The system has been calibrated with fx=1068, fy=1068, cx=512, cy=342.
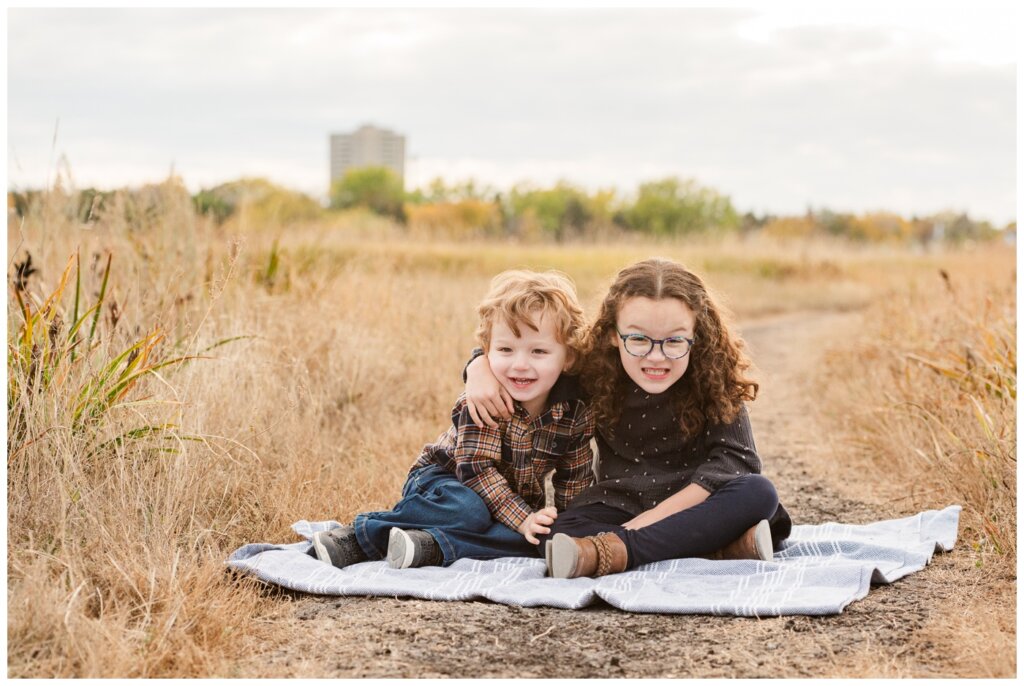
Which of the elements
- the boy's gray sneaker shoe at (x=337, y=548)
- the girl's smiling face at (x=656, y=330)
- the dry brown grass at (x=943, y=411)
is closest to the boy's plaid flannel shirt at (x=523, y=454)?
the girl's smiling face at (x=656, y=330)

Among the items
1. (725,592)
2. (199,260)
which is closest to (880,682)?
(725,592)

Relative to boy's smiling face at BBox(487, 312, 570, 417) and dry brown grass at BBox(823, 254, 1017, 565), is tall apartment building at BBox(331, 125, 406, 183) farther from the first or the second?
boy's smiling face at BBox(487, 312, 570, 417)

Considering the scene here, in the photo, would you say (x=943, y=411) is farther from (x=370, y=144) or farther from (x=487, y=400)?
(x=370, y=144)

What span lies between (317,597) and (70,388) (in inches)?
44.3

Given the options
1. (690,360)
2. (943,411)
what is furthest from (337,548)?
(943,411)

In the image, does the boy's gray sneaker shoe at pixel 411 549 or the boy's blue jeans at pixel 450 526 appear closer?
the boy's gray sneaker shoe at pixel 411 549

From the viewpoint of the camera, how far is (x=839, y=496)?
450 cm

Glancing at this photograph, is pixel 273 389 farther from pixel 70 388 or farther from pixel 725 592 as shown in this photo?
pixel 725 592

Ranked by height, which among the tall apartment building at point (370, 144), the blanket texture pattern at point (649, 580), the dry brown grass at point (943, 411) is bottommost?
the blanket texture pattern at point (649, 580)

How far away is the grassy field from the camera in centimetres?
268

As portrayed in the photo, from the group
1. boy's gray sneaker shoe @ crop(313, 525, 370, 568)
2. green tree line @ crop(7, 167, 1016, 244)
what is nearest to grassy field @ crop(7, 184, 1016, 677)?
boy's gray sneaker shoe @ crop(313, 525, 370, 568)

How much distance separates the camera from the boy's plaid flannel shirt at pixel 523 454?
3.40 metres

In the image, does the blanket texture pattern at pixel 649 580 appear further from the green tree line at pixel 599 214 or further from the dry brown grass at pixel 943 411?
the green tree line at pixel 599 214

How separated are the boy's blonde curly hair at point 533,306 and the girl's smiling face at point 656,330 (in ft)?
0.51
